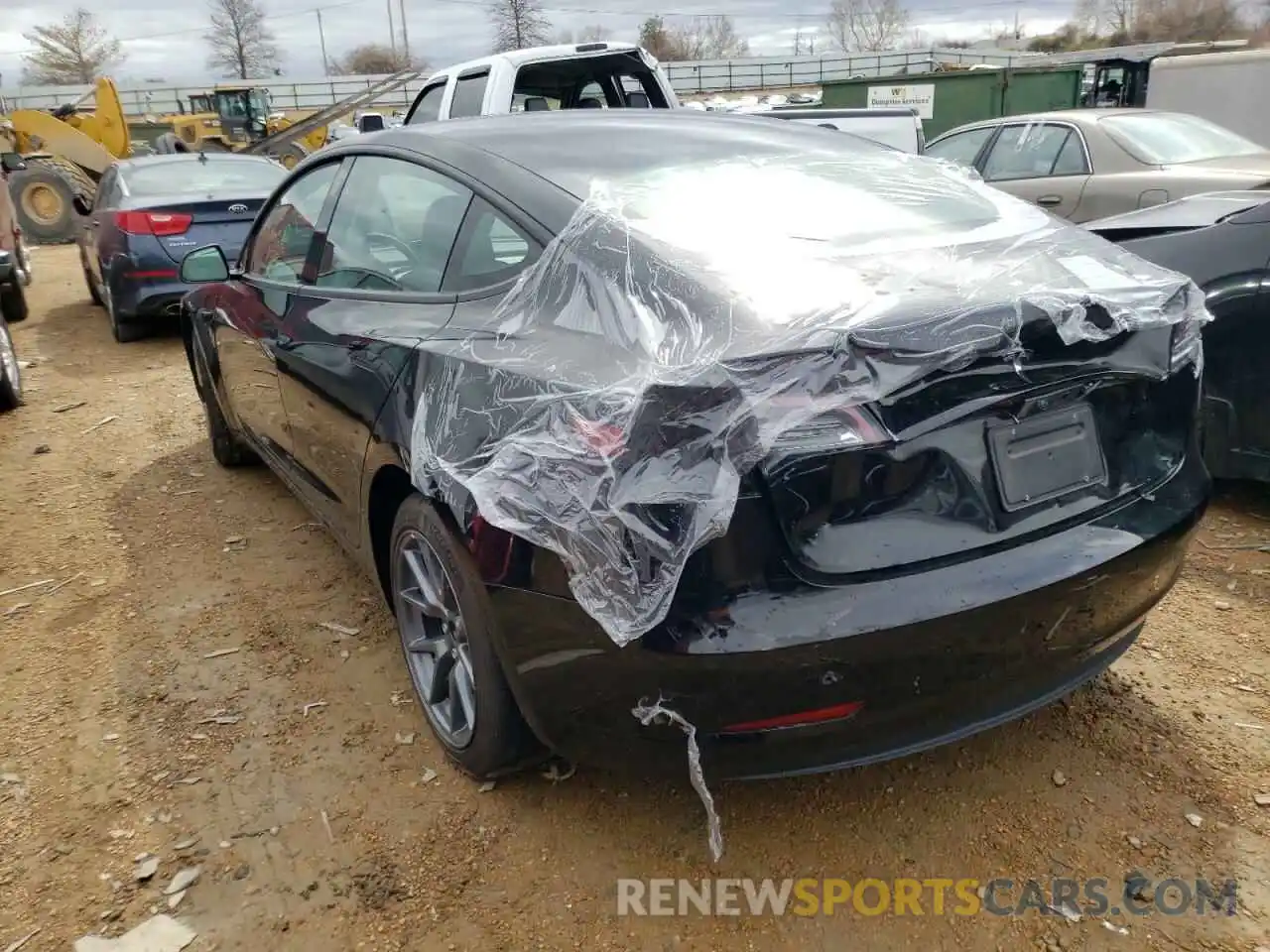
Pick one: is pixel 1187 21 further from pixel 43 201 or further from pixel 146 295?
pixel 146 295

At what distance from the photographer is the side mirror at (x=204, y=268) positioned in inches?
155

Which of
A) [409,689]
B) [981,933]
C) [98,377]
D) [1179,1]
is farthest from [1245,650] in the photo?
[1179,1]

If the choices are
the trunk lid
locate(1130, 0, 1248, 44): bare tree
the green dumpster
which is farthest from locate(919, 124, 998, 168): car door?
locate(1130, 0, 1248, 44): bare tree

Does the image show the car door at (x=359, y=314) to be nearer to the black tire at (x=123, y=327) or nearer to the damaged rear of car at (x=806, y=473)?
the damaged rear of car at (x=806, y=473)

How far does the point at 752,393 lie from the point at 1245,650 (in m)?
2.15

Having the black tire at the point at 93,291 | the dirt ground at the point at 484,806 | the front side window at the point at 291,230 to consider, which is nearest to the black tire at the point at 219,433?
the front side window at the point at 291,230

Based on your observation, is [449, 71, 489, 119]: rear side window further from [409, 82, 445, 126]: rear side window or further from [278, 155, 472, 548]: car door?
[278, 155, 472, 548]: car door

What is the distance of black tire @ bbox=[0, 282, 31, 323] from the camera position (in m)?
8.66

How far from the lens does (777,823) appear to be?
2289 millimetres

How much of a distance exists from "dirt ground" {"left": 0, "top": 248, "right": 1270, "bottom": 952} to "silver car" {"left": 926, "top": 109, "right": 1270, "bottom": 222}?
4.25 meters

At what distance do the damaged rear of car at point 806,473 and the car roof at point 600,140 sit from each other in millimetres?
337

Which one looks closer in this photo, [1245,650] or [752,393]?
[752,393]

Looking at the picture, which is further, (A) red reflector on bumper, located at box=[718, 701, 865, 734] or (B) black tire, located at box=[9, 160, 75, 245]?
(B) black tire, located at box=[9, 160, 75, 245]

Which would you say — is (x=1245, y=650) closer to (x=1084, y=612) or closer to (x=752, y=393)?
(x=1084, y=612)
